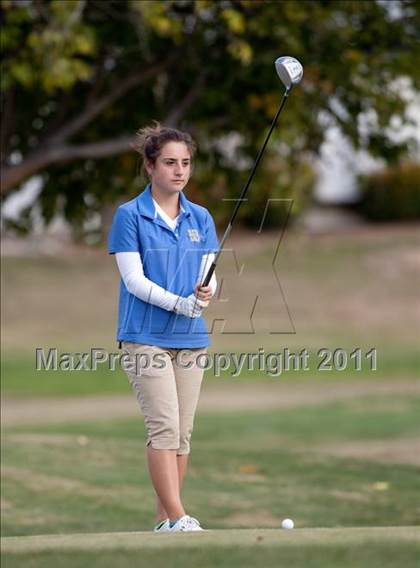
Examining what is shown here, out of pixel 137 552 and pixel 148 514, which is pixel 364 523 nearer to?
pixel 148 514

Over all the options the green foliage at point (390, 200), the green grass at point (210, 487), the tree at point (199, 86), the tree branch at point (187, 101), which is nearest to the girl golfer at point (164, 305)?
the green grass at point (210, 487)

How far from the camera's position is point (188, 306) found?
6254mm

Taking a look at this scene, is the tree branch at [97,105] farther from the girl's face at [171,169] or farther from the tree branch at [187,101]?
the girl's face at [171,169]

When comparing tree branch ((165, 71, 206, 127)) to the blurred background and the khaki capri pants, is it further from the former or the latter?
the khaki capri pants

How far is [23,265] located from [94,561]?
98.9 feet

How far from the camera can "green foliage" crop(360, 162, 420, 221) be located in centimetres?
3738

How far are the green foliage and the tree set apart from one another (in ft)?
72.8

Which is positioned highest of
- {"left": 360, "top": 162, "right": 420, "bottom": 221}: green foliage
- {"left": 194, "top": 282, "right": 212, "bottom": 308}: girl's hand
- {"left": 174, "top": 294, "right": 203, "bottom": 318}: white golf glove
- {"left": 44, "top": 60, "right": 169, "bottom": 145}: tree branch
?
{"left": 360, "top": 162, "right": 420, "bottom": 221}: green foliage

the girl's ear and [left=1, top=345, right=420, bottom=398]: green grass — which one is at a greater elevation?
[left=1, top=345, right=420, bottom=398]: green grass

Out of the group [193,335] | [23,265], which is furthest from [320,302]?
[193,335]

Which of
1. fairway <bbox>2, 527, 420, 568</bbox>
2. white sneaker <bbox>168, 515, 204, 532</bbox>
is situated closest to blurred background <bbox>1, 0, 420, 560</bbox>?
white sneaker <bbox>168, 515, 204, 532</bbox>

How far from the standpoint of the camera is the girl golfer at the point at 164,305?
6250mm

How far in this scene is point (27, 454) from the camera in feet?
37.6

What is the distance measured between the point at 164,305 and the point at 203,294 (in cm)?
19
